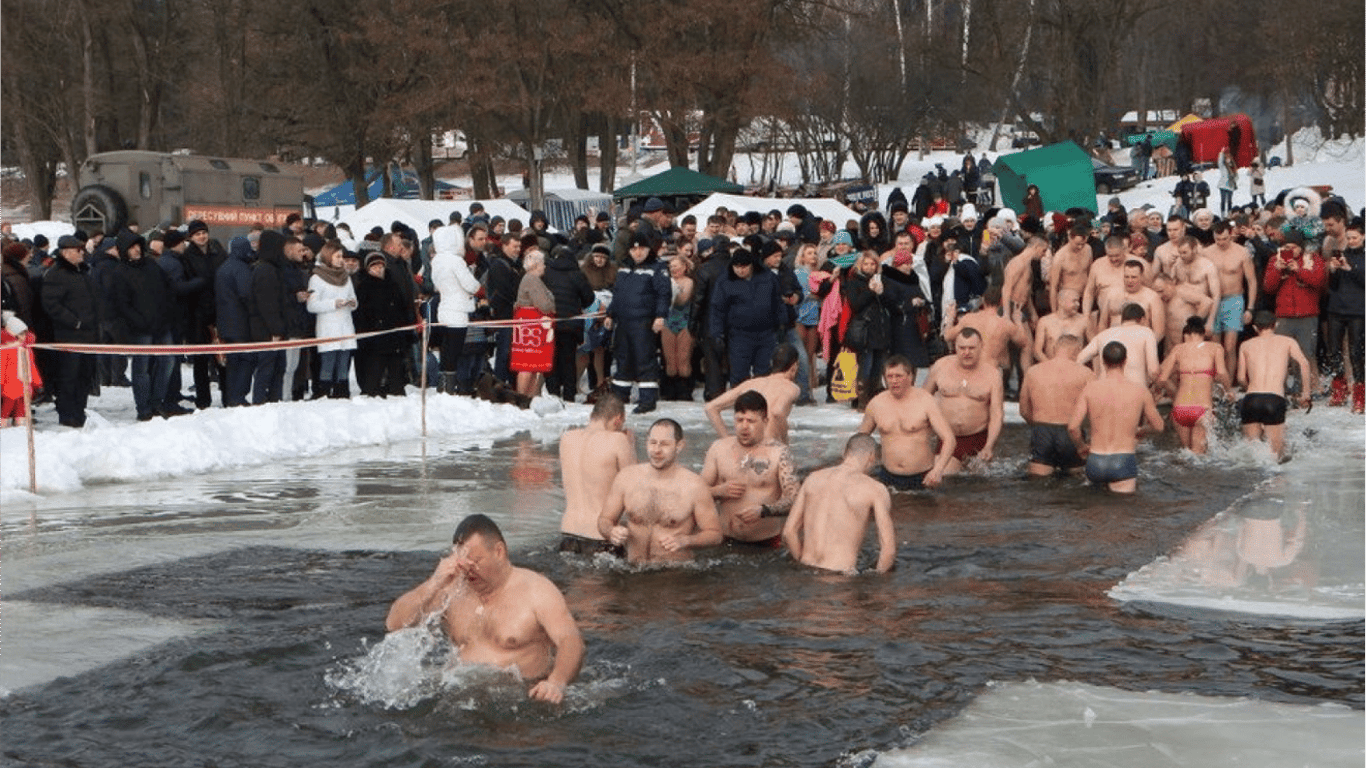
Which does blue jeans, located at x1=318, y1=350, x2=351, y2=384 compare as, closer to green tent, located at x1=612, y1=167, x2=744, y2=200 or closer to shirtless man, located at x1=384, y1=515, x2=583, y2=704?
shirtless man, located at x1=384, y1=515, x2=583, y2=704

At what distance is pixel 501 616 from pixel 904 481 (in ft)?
20.6

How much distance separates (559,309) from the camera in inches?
704

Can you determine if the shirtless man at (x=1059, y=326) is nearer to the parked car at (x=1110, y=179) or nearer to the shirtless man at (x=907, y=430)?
the shirtless man at (x=907, y=430)

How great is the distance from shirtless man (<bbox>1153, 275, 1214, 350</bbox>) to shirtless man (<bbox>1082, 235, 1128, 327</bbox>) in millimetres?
653

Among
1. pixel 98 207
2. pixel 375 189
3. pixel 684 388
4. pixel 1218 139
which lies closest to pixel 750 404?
pixel 684 388

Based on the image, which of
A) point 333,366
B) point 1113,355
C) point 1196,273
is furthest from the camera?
point 1196,273

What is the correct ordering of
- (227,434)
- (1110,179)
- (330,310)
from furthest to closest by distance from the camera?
(1110,179) < (330,310) < (227,434)

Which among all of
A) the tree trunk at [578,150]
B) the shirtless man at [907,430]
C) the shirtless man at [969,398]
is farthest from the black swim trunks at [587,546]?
the tree trunk at [578,150]

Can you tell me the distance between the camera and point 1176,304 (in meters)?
17.4

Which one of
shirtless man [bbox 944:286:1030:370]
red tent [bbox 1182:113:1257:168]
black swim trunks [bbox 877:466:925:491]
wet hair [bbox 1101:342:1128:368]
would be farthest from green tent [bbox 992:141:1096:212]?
black swim trunks [bbox 877:466:925:491]

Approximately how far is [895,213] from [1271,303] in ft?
17.5

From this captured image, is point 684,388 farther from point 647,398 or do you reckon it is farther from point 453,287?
point 453,287

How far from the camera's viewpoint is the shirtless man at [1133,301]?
1593cm

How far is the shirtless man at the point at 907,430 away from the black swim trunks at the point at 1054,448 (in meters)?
0.97
